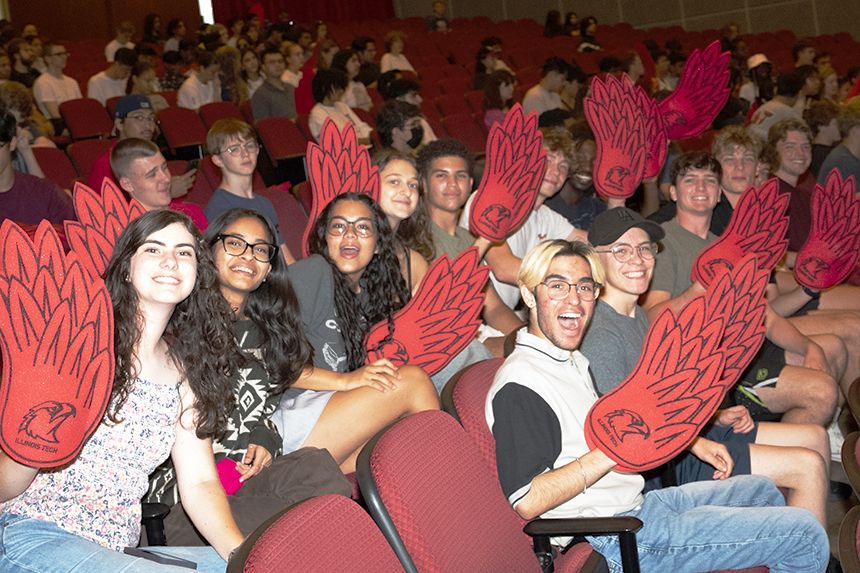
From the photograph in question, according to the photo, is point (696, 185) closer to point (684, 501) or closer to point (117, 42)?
point (684, 501)

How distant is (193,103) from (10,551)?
228 inches

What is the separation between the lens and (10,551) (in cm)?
171

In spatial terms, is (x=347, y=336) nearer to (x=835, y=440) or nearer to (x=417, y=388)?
(x=417, y=388)

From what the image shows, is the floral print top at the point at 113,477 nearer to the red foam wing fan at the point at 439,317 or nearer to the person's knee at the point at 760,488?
the red foam wing fan at the point at 439,317

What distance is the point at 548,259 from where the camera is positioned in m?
2.23

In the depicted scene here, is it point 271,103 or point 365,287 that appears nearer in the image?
point 365,287

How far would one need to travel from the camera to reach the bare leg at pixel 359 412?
262 centimetres

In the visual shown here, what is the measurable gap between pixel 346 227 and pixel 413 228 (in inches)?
20.9

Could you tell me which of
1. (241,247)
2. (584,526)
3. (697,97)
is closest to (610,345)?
(584,526)

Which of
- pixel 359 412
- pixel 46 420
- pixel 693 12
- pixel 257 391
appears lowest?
pixel 359 412

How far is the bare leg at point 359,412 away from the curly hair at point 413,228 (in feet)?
2.67

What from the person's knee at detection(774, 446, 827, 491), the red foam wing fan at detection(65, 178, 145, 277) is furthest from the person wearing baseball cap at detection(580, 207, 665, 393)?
the red foam wing fan at detection(65, 178, 145, 277)

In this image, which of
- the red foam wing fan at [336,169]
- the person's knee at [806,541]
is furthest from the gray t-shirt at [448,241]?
the person's knee at [806,541]

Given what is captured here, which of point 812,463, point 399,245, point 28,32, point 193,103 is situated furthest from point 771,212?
point 28,32
